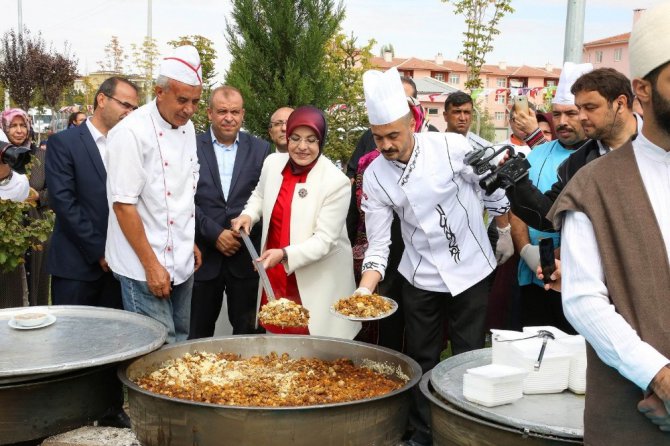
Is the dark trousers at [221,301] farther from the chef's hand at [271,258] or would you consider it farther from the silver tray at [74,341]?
the silver tray at [74,341]

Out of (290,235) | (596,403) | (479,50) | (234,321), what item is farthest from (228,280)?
(479,50)

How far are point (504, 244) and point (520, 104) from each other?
1.53 metres

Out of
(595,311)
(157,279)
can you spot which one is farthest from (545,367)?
(157,279)

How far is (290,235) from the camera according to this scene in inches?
150

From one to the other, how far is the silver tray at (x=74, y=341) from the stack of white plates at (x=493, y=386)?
3.72ft

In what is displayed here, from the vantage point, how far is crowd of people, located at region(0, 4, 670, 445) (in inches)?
68.7

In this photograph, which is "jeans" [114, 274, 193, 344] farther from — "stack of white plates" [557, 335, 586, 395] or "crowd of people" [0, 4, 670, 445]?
"stack of white plates" [557, 335, 586, 395]

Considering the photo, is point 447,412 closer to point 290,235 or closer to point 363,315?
point 363,315

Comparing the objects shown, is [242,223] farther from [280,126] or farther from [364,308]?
[280,126]

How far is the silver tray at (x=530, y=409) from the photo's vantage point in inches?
78.2

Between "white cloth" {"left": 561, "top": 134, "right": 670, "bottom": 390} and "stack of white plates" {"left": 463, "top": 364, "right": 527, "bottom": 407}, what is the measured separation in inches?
15.6

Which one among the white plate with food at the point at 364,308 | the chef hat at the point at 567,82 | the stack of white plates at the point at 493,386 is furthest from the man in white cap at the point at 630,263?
the chef hat at the point at 567,82

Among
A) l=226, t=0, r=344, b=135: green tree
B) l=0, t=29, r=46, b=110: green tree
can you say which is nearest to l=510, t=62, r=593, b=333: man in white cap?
l=226, t=0, r=344, b=135: green tree

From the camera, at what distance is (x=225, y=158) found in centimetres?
449
